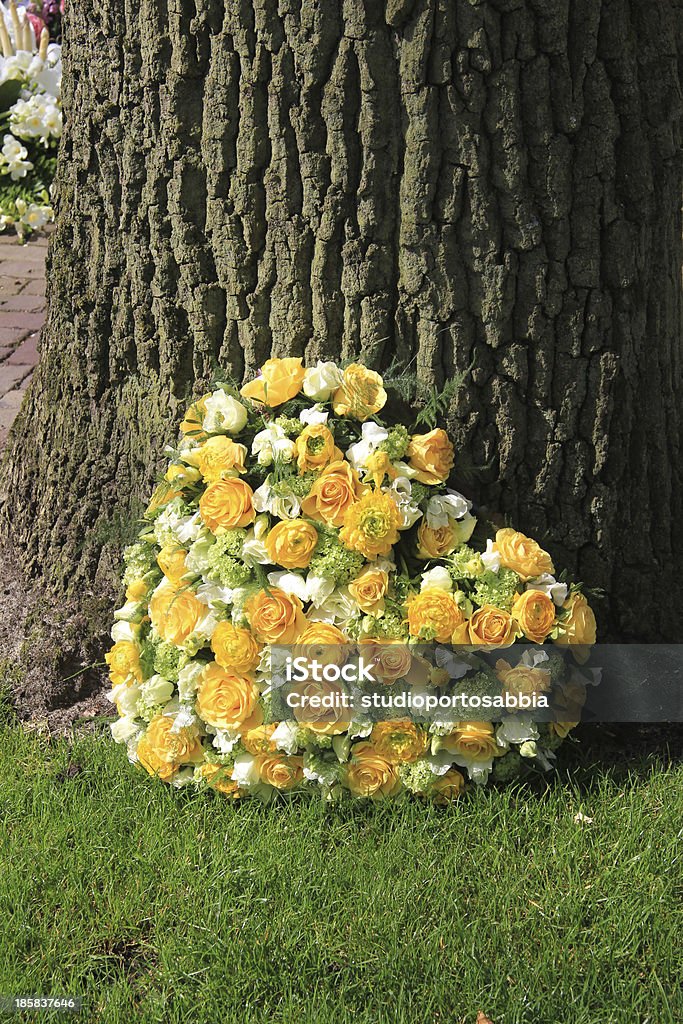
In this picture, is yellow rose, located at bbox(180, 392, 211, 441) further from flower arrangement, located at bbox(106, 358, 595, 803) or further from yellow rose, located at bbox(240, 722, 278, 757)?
yellow rose, located at bbox(240, 722, 278, 757)

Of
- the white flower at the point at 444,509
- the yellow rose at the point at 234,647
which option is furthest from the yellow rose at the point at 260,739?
the white flower at the point at 444,509

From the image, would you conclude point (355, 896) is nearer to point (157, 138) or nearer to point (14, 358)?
point (157, 138)

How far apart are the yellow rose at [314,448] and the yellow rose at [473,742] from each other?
681 millimetres

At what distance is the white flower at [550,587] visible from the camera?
2566 mm

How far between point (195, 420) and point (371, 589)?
0.67 m

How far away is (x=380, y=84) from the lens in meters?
2.46

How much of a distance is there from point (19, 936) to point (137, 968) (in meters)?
0.26

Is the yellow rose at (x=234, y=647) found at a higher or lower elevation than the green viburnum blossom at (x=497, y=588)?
lower

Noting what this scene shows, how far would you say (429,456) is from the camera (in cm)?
255

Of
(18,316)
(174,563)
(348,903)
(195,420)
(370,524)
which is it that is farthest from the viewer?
(18,316)

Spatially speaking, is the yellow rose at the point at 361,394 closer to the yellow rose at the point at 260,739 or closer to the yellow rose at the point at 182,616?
the yellow rose at the point at 182,616

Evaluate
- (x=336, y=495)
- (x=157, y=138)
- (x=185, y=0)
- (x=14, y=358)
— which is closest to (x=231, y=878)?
(x=336, y=495)

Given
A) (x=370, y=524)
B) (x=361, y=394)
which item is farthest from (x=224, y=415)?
(x=370, y=524)

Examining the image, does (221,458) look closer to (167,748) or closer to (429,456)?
(429,456)
